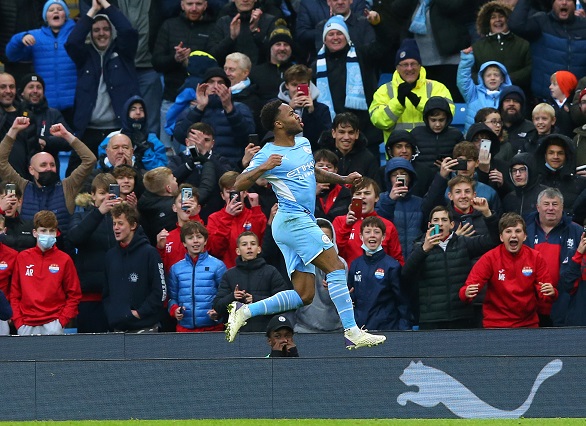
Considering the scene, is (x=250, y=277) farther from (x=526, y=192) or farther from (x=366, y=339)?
(x=526, y=192)

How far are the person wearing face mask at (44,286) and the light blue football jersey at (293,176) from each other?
3532mm

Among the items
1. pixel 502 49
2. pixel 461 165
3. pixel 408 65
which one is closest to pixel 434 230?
pixel 461 165

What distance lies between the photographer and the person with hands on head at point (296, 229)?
36.9 feet

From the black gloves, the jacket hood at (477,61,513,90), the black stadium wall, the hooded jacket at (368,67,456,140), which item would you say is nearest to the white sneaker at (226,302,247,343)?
the black stadium wall

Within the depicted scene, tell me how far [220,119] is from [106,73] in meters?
2.26

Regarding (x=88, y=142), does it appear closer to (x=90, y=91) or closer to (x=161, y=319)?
(x=90, y=91)

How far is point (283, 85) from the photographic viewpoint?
16.3 m

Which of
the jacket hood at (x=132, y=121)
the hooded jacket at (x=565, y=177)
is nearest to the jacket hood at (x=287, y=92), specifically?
the jacket hood at (x=132, y=121)

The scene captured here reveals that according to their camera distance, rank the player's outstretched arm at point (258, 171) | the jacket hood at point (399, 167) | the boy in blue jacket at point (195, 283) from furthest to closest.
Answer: the jacket hood at point (399, 167) → the boy in blue jacket at point (195, 283) → the player's outstretched arm at point (258, 171)

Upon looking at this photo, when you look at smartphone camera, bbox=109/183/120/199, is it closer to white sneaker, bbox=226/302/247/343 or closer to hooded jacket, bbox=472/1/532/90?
white sneaker, bbox=226/302/247/343

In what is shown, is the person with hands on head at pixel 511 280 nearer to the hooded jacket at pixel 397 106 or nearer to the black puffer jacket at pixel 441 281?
the black puffer jacket at pixel 441 281

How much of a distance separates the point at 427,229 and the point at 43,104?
529cm

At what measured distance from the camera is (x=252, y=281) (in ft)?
44.8

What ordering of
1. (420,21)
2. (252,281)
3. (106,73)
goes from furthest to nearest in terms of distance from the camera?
(420,21) → (106,73) → (252,281)
